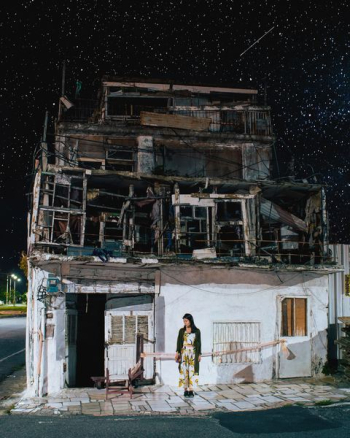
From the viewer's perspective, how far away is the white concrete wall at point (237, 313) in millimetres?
13648

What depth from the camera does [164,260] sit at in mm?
13562

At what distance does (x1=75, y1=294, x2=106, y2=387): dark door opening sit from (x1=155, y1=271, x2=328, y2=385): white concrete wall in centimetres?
377

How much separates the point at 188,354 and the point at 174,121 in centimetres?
1123

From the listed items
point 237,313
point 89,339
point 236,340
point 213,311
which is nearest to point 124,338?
point 213,311

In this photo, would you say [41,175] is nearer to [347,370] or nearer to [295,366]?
[295,366]

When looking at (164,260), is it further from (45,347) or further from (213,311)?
(45,347)

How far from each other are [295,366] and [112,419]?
7343mm

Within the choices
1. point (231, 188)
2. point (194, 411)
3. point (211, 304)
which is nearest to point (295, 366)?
point (211, 304)

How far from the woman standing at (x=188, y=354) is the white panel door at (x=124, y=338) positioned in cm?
190

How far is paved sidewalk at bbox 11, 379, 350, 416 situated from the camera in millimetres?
10227

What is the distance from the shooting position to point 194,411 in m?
10.1

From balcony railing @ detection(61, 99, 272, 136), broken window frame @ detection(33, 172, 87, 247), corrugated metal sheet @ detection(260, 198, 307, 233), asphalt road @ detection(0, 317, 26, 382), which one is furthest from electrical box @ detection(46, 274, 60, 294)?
balcony railing @ detection(61, 99, 272, 136)

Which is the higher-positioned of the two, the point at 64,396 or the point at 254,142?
the point at 254,142

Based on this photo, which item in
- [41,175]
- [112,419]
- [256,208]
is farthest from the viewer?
[256,208]
